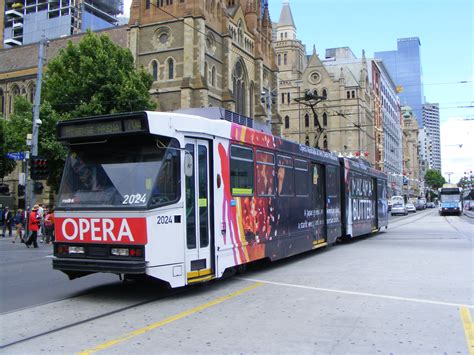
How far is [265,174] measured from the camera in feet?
35.5

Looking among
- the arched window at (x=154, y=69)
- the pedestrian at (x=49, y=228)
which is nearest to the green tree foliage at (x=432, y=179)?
the arched window at (x=154, y=69)

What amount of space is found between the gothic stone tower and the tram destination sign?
3486 centimetres

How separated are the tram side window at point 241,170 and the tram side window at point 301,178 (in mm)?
2912

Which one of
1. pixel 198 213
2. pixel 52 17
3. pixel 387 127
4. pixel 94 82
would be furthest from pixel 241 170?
pixel 52 17

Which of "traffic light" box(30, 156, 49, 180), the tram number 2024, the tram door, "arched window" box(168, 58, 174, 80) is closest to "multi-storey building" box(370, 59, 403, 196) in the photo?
"arched window" box(168, 58, 174, 80)

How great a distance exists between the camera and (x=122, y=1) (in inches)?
4665

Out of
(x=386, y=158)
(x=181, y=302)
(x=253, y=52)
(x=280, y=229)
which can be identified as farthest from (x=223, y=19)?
(x=386, y=158)

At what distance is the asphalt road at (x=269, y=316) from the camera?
5457 mm

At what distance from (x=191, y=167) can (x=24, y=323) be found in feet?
11.3

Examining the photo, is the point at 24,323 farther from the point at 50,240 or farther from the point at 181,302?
the point at 50,240

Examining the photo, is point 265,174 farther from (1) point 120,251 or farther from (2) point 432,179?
(2) point 432,179

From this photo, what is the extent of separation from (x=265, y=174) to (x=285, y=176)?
132 centimetres

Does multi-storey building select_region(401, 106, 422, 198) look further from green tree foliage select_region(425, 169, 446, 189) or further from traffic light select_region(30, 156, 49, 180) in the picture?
traffic light select_region(30, 156, 49, 180)

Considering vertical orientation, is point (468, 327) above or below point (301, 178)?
below
